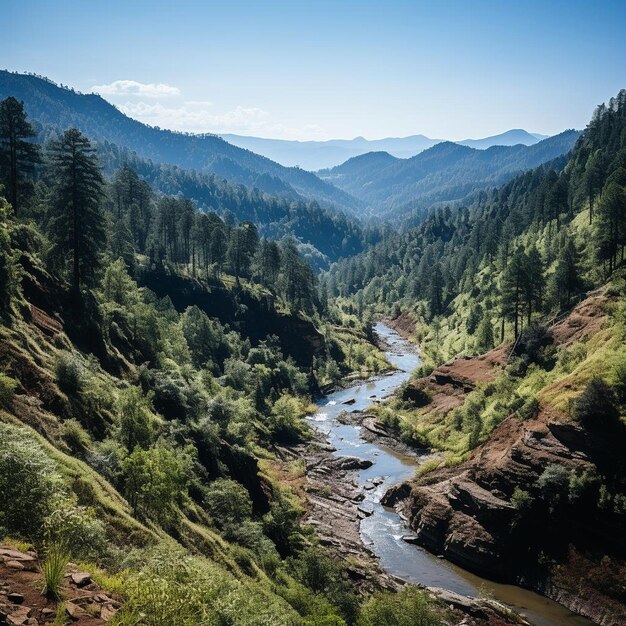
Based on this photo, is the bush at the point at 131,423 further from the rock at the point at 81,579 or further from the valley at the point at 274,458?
the rock at the point at 81,579

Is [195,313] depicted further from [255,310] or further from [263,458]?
[263,458]

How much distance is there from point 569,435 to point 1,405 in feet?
161

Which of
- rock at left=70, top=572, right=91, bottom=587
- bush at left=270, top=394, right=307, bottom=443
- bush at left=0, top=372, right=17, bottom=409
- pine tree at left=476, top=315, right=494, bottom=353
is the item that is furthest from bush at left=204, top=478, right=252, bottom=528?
pine tree at left=476, top=315, right=494, bottom=353

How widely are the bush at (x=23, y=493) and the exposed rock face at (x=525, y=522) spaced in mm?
44975

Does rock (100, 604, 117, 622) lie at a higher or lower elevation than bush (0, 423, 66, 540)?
lower

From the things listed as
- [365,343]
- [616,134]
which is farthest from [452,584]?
[616,134]

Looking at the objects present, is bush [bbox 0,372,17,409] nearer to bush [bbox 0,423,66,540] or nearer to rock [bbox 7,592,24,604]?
bush [bbox 0,423,66,540]

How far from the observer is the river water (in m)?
46.0

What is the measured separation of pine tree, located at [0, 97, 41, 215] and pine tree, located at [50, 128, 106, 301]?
19.9ft

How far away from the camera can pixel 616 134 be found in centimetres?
17412

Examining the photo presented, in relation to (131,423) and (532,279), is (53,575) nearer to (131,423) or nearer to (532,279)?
(131,423)

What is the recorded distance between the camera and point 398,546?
183 ft

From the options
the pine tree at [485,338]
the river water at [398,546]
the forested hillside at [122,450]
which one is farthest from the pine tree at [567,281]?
the forested hillside at [122,450]

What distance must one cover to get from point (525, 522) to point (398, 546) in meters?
13.1
